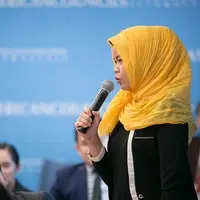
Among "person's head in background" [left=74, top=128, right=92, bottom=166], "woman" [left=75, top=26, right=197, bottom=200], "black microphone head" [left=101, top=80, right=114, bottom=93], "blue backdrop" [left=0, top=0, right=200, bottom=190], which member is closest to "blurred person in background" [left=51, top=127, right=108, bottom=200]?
"person's head in background" [left=74, top=128, right=92, bottom=166]

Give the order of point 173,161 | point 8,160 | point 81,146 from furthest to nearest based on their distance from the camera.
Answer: point 81,146, point 8,160, point 173,161

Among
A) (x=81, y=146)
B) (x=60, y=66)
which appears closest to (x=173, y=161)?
(x=81, y=146)

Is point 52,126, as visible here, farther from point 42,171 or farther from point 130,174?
point 130,174

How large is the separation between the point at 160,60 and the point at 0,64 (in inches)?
79.0

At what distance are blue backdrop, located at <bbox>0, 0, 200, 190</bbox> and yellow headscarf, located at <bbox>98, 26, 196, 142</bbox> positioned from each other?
173 centimetres

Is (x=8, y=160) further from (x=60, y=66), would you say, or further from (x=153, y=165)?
(x=153, y=165)

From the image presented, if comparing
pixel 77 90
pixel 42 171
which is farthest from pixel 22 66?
pixel 42 171

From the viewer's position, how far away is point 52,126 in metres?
3.62

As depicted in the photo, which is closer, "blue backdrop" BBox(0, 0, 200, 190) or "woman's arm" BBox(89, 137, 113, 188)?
"woman's arm" BBox(89, 137, 113, 188)

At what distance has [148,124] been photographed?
69.5 inches

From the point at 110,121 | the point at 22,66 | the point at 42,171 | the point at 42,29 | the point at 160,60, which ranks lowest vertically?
the point at 42,171

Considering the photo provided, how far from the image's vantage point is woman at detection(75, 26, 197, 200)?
1.71 m

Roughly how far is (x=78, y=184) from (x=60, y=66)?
81 cm

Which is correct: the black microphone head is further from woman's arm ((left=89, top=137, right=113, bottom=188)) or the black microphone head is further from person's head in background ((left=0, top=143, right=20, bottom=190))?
person's head in background ((left=0, top=143, right=20, bottom=190))
